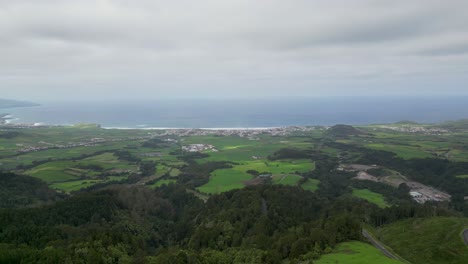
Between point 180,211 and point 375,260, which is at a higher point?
point 375,260

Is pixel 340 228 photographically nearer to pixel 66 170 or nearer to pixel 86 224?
pixel 86 224

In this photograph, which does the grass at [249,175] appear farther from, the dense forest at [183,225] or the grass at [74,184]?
the grass at [74,184]

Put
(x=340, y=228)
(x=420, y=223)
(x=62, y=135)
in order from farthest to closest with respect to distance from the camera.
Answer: (x=62, y=135) < (x=420, y=223) < (x=340, y=228)

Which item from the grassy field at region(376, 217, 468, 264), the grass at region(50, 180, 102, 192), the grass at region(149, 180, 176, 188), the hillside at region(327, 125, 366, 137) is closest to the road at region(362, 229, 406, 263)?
the grassy field at region(376, 217, 468, 264)

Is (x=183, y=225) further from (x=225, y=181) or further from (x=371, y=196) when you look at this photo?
(x=371, y=196)

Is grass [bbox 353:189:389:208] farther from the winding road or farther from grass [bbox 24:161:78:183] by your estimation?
grass [bbox 24:161:78:183]

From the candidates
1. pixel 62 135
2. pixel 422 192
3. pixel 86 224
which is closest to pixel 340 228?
pixel 86 224
